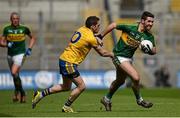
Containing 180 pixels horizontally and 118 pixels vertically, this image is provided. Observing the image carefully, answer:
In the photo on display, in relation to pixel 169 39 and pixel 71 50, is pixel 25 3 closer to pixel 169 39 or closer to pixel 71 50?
pixel 169 39

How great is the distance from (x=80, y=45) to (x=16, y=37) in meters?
5.68

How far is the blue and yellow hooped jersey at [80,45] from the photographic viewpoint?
47.3ft

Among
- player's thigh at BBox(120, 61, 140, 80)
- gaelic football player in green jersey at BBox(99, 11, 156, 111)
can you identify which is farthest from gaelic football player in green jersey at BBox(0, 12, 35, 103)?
player's thigh at BBox(120, 61, 140, 80)

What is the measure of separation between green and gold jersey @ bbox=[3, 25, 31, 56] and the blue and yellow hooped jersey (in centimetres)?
534

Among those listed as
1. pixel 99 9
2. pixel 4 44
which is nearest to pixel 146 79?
pixel 99 9

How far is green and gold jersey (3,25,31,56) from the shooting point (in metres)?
19.8

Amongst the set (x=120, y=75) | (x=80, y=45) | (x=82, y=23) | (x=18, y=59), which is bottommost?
(x=82, y=23)

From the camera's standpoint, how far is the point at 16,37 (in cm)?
1986

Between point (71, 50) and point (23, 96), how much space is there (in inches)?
193

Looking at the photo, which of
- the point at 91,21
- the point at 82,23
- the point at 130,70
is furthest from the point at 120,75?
the point at 82,23

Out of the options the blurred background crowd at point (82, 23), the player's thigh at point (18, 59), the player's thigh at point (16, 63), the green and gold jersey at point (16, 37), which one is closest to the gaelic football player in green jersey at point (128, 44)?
the player's thigh at point (16, 63)

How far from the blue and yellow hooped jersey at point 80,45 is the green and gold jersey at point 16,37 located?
17.5 feet

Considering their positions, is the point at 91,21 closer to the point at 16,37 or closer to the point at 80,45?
the point at 80,45

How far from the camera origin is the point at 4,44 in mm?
20078
